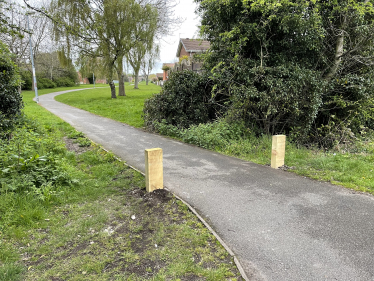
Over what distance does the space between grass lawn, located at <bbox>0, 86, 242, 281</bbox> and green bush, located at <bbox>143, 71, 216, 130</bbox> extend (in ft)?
18.1

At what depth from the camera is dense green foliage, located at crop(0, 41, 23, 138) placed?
791 cm

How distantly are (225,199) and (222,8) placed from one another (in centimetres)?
624

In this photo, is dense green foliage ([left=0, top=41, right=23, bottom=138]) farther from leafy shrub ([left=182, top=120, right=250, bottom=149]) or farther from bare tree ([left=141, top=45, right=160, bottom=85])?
bare tree ([left=141, top=45, right=160, bottom=85])

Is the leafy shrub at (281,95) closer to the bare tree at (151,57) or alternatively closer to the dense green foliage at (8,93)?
the dense green foliage at (8,93)

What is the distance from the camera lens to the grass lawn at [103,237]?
104 inches

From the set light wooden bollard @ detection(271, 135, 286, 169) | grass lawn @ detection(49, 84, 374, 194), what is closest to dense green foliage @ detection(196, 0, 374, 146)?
grass lawn @ detection(49, 84, 374, 194)

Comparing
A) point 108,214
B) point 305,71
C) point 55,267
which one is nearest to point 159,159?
point 108,214

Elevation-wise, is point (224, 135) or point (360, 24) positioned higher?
point (360, 24)

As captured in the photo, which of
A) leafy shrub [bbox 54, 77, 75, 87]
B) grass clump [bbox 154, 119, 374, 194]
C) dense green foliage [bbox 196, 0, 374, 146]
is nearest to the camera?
grass clump [bbox 154, 119, 374, 194]

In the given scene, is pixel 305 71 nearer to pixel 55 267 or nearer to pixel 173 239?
pixel 173 239

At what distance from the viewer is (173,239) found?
3.18 meters

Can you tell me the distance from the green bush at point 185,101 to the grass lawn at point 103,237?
18.1ft

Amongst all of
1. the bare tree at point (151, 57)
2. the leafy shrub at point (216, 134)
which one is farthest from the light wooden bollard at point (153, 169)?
the bare tree at point (151, 57)

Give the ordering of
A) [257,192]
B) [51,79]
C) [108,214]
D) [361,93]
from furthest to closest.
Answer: [51,79] < [361,93] < [257,192] < [108,214]
